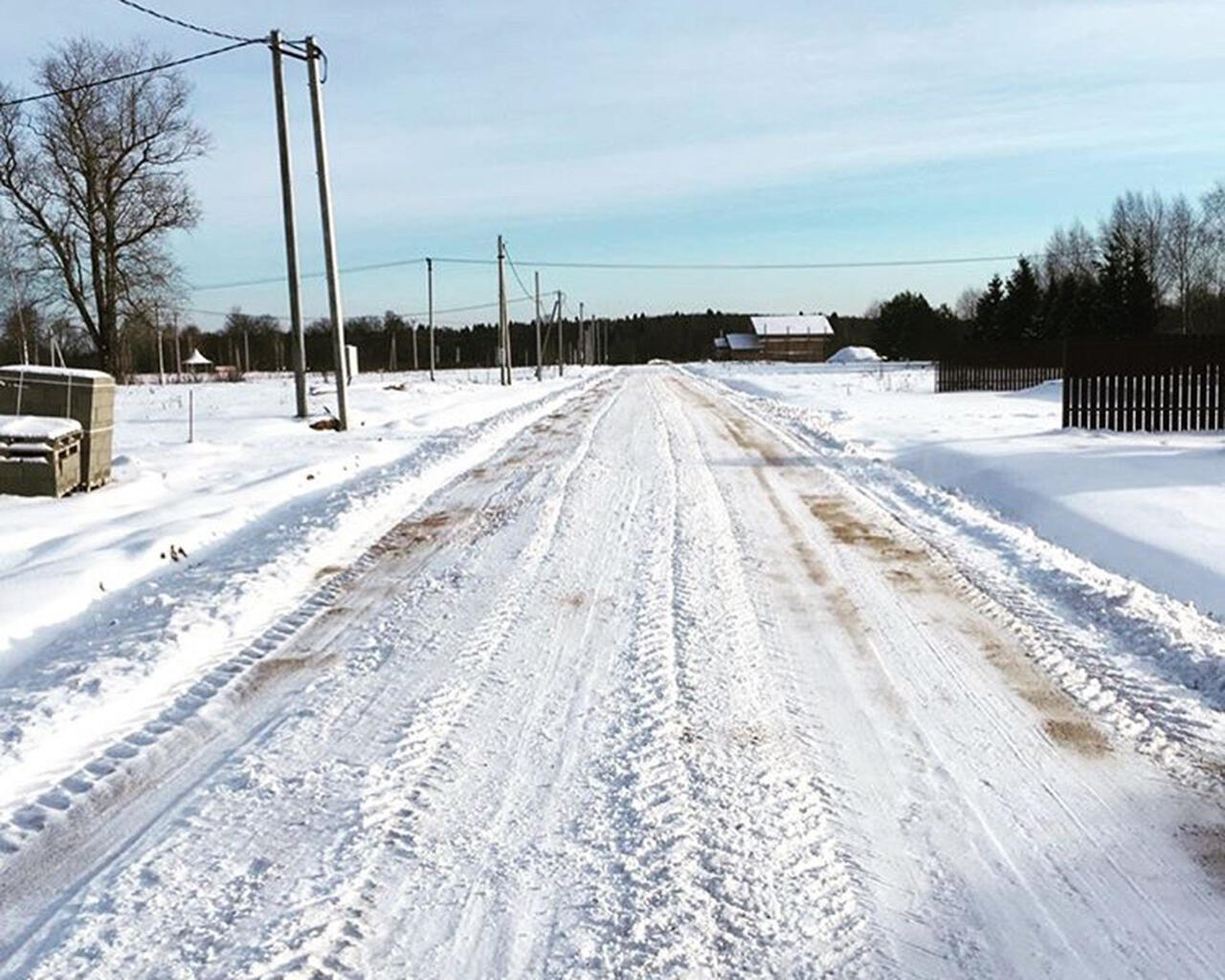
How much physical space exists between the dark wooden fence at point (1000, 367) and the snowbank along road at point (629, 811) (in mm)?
30867

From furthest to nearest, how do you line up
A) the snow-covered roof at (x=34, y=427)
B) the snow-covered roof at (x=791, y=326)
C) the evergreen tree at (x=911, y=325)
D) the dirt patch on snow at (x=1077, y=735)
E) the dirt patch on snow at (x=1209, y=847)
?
1. the snow-covered roof at (x=791, y=326)
2. the evergreen tree at (x=911, y=325)
3. the snow-covered roof at (x=34, y=427)
4. the dirt patch on snow at (x=1077, y=735)
5. the dirt patch on snow at (x=1209, y=847)

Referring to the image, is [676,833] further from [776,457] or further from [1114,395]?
[1114,395]

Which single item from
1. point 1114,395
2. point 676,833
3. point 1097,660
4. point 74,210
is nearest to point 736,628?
point 1097,660

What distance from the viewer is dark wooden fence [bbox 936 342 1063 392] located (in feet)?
114

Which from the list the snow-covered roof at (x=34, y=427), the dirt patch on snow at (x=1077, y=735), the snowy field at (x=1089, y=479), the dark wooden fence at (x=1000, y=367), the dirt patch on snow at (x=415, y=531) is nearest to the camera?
the dirt patch on snow at (x=1077, y=735)

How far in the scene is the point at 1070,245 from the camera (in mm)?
91562

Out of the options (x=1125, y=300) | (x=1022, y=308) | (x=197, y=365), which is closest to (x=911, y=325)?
(x=1022, y=308)

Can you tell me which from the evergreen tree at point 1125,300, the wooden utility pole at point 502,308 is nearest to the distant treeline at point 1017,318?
the evergreen tree at point 1125,300

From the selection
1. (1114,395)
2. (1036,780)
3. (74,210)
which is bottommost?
(1036,780)

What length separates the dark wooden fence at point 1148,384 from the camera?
17344mm

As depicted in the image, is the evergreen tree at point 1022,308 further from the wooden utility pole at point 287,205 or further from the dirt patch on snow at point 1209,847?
the dirt patch on snow at point 1209,847

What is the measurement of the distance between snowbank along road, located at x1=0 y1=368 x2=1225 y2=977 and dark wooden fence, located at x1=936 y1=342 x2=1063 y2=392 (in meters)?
30.9

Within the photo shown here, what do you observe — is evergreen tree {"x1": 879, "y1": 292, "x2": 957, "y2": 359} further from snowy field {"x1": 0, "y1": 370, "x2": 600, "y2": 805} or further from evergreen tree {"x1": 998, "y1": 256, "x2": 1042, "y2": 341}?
snowy field {"x1": 0, "y1": 370, "x2": 600, "y2": 805}

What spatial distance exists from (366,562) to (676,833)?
194 inches
